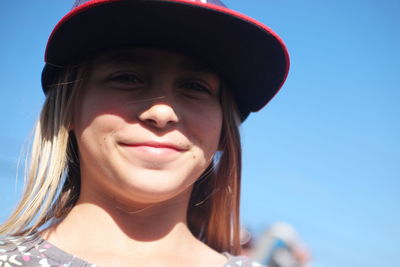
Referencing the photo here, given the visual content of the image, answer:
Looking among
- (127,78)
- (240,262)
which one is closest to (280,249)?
(240,262)

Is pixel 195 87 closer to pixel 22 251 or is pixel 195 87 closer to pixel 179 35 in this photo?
pixel 179 35

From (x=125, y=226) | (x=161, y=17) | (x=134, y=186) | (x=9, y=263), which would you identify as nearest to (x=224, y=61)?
(x=161, y=17)

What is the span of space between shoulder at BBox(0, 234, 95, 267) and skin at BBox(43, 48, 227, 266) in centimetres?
7

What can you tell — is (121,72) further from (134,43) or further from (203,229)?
(203,229)

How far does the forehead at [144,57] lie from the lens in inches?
89.8

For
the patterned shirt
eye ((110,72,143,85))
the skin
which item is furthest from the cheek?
the patterned shirt

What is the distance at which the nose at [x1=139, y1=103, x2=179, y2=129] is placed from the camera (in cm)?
216

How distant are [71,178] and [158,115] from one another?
0.77 m

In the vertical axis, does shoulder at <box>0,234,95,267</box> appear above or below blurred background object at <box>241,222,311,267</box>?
below

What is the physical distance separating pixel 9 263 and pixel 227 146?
48.7 inches

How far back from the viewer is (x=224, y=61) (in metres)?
2.41

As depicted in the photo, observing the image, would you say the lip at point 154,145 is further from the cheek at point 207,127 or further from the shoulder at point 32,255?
the shoulder at point 32,255

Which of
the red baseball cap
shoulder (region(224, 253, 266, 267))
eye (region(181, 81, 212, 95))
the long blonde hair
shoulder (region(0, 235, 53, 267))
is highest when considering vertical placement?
the red baseball cap

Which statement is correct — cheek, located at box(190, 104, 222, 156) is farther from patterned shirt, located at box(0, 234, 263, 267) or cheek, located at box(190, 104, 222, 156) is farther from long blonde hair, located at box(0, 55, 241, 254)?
patterned shirt, located at box(0, 234, 263, 267)
